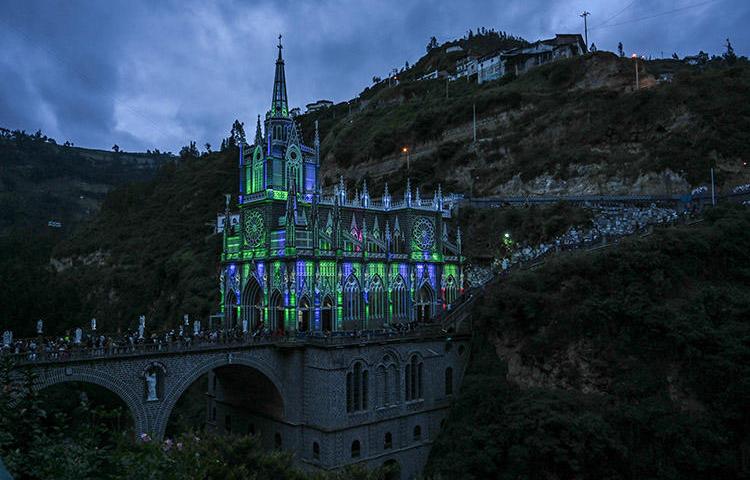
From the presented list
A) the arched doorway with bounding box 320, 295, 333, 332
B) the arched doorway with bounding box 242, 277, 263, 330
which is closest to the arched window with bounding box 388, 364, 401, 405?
the arched doorway with bounding box 320, 295, 333, 332

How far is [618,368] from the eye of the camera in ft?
123

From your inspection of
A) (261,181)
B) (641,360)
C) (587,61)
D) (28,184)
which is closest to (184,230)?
(261,181)

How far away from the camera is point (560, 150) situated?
7231 cm

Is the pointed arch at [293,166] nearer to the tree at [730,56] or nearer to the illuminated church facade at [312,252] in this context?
the illuminated church facade at [312,252]

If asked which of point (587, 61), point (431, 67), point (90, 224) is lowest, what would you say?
point (90, 224)

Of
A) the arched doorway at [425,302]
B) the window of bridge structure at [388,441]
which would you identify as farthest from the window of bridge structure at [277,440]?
the arched doorway at [425,302]

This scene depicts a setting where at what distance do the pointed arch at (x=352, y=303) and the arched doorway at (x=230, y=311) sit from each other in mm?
9804

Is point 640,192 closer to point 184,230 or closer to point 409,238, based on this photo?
point 409,238

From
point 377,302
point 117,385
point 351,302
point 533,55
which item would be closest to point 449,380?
point 377,302

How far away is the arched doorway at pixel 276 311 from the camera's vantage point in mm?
44250

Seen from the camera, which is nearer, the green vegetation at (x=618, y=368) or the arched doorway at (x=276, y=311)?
the green vegetation at (x=618, y=368)

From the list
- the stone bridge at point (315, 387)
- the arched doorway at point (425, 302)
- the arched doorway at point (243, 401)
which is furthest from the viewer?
the arched doorway at point (425, 302)

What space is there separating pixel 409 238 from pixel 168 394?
26.0 m

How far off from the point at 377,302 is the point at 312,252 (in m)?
8.88
